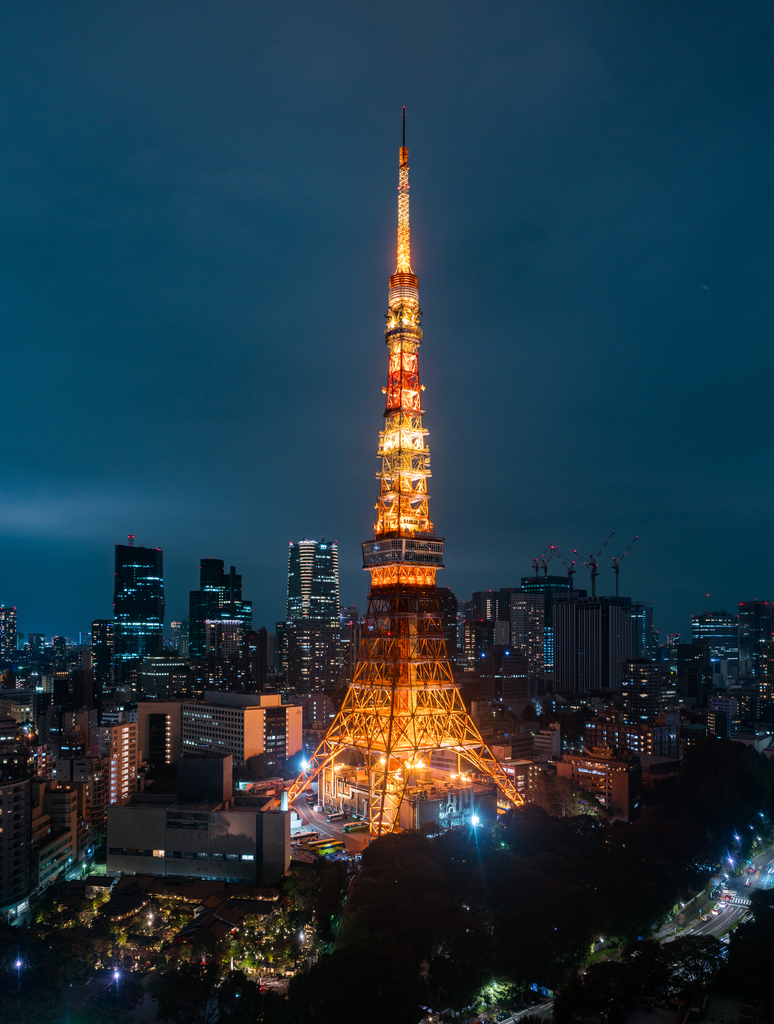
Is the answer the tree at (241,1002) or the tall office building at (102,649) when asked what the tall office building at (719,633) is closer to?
the tall office building at (102,649)

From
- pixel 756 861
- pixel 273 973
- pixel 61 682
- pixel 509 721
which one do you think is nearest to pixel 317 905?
pixel 273 973

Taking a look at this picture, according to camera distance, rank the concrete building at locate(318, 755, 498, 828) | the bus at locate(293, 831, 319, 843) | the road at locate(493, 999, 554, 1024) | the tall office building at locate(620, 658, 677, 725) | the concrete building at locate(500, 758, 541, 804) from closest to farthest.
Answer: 1. the road at locate(493, 999, 554, 1024)
2. the concrete building at locate(318, 755, 498, 828)
3. the bus at locate(293, 831, 319, 843)
4. the concrete building at locate(500, 758, 541, 804)
5. the tall office building at locate(620, 658, 677, 725)

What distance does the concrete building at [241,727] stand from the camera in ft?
201

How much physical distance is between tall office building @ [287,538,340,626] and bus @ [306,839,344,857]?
111402 mm

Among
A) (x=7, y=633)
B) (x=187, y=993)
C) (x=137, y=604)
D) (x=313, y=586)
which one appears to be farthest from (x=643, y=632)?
(x=187, y=993)

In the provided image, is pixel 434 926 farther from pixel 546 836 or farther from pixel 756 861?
pixel 756 861

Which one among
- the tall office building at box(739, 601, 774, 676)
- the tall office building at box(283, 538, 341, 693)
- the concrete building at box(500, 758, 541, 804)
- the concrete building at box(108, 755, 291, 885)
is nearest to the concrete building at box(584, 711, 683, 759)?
the concrete building at box(500, 758, 541, 804)

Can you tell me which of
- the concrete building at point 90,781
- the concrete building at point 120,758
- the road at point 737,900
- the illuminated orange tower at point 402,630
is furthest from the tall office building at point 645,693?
the concrete building at point 90,781

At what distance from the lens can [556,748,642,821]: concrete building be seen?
49000 mm

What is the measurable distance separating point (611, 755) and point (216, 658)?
8106 centimetres

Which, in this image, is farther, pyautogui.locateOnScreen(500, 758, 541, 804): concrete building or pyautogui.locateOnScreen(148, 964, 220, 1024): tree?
pyautogui.locateOnScreen(500, 758, 541, 804): concrete building

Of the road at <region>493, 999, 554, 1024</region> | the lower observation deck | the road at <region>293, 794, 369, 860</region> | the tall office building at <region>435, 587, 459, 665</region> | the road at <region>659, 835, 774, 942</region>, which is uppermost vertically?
the lower observation deck

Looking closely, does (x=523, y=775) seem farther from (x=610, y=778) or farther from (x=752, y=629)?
(x=752, y=629)

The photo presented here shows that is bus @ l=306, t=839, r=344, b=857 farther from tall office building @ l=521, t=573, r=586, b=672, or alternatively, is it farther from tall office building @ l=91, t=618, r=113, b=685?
tall office building @ l=521, t=573, r=586, b=672
